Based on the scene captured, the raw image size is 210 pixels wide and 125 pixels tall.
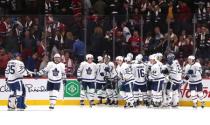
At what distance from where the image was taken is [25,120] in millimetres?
17062

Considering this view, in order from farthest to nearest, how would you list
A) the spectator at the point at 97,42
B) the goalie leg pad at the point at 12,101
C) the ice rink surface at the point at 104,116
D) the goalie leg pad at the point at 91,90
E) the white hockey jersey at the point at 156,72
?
1. the spectator at the point at 97,42
2. the goalie leg pad at the point at 91,90
3. the white hockey jersey at the point at 156,72
4. the goalie leg pad at the point at 12,101
5. the ice rink surface at the point at 104,116

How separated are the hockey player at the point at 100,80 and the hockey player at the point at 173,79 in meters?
1.93

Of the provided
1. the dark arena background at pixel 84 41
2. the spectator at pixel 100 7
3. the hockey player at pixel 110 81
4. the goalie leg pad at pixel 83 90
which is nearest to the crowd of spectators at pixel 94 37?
the dark arena background at pixel 84 41

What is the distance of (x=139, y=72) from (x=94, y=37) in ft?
6.24

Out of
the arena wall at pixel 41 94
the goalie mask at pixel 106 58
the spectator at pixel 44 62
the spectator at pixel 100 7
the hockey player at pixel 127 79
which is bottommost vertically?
the arena wall at pixel 41 94

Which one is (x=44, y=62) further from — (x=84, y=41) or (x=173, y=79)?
(x=173, y=79)

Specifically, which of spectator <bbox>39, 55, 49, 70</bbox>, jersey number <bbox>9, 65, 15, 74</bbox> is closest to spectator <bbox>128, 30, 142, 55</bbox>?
spectator <bbox>39, 55, 49, 70</bbox>

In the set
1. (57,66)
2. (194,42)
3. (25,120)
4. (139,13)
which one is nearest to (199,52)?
(194,42)

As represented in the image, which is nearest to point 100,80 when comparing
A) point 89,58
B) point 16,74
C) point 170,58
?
point 89,58

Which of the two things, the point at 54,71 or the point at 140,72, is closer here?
the point at 54,71

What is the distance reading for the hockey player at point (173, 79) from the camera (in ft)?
72.4

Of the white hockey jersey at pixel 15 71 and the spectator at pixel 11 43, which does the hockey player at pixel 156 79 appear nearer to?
the white hockey jersey at pixel 15 71

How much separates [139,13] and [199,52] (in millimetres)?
2604

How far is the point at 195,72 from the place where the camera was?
72.2 feet
